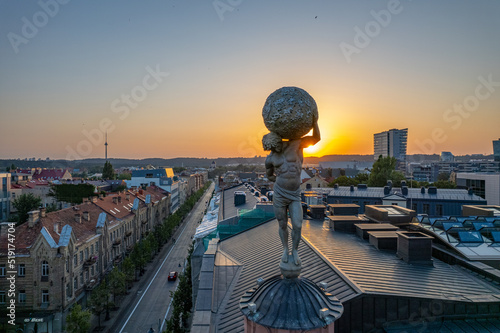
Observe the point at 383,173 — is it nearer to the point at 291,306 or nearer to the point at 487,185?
the point at 487,185

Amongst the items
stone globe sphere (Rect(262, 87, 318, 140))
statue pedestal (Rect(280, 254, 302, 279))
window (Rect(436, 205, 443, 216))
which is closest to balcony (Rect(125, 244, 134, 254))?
window (Rect(436, 205, 443, 216))

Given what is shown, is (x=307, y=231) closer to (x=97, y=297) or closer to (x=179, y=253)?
(x=97, y=297)

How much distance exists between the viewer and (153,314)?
124 ft

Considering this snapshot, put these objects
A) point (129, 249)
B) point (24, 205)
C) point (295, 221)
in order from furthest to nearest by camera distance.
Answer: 1. point (24, 205)
2. point (129, 249)
3. point (295, 221)

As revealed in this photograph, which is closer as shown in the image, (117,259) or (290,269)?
(290,269)

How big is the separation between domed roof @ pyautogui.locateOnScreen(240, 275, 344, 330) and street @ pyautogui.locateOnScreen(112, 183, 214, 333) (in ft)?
105

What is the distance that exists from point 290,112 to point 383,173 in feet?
258

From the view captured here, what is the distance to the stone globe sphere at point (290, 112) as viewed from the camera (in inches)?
257

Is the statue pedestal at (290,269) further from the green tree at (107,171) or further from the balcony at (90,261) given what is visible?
the green tree at (107,171)

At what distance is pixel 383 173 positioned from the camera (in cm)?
7862

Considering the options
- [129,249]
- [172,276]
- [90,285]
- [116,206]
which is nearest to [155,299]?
[172,276]

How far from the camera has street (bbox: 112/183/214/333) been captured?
116ft

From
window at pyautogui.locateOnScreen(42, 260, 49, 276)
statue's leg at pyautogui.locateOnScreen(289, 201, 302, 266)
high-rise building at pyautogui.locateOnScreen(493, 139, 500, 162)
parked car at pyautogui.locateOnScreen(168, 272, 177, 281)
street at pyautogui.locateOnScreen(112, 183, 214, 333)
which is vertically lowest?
street at pyautogui.locateOnScreen(112, 183, 214, 333)

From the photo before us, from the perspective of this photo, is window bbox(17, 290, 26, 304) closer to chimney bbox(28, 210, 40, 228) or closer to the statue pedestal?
chimney bbox(28, 210, 40, 228)
